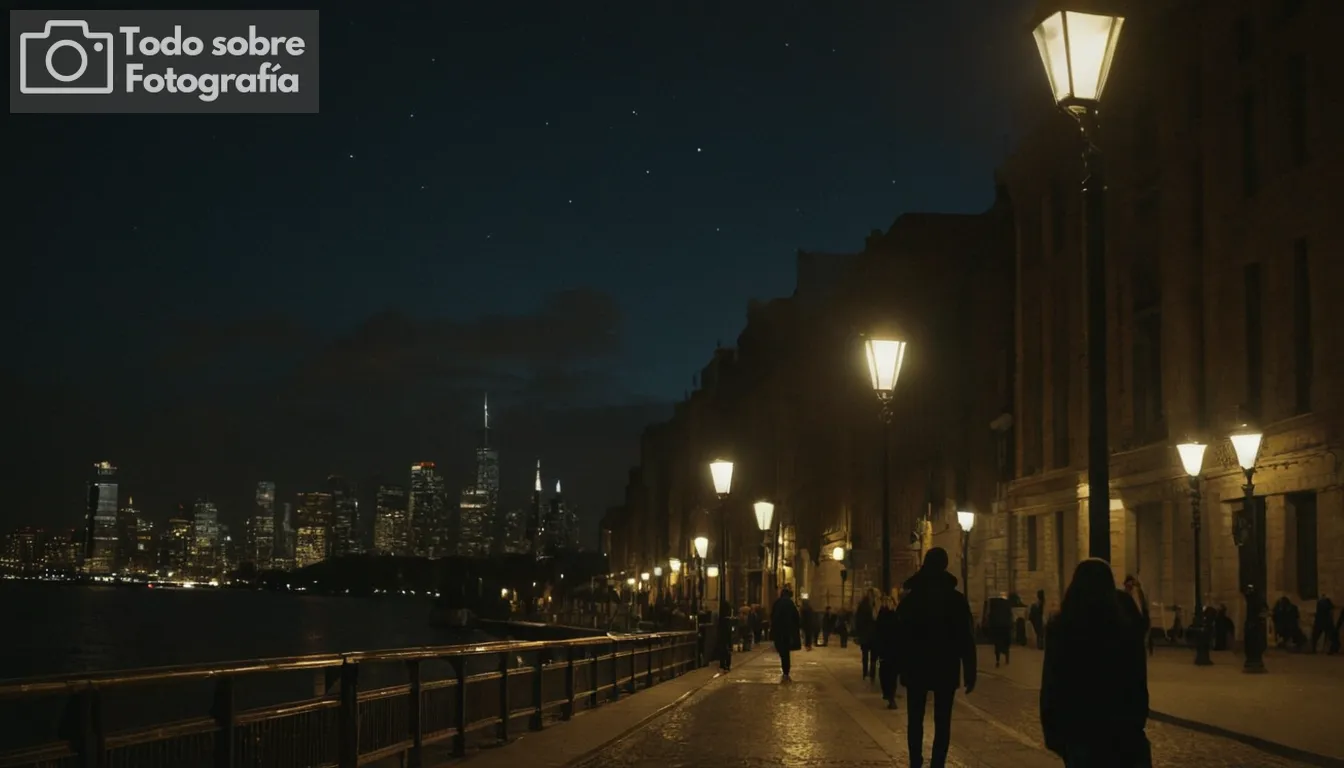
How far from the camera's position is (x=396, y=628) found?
17875 centimetres

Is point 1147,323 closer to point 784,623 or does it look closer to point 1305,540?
point 1305,540

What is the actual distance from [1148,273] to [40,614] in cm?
18553

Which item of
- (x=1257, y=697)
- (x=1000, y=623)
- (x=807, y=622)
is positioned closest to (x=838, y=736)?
(x=1257, y=697)

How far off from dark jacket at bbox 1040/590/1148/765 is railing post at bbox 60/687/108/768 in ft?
16.1

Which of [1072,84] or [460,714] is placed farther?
[460,714]

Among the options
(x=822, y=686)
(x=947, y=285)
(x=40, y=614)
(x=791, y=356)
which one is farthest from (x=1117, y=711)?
(x=40, y=614)

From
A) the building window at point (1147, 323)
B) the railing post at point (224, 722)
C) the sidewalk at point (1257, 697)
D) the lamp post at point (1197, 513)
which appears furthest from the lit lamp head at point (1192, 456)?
the railing post at point (224, 722)

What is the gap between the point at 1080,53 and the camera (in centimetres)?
1157

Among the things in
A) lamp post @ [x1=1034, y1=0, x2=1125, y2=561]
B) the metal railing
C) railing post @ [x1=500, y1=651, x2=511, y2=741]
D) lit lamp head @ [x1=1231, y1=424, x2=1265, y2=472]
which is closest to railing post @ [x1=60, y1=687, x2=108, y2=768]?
the metal railing

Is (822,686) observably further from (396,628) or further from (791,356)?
(396,628)

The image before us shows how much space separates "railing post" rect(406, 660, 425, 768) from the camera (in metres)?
13.4

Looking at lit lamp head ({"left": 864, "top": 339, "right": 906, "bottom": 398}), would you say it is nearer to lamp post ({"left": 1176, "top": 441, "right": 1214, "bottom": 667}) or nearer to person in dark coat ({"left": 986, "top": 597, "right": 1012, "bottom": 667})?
lamp post ({"left": 1176, "top": 441, "right": 1214, "bottom": 667})

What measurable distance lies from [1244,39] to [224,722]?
34.1 metres

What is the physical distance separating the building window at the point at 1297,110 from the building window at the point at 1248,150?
1836 mm
